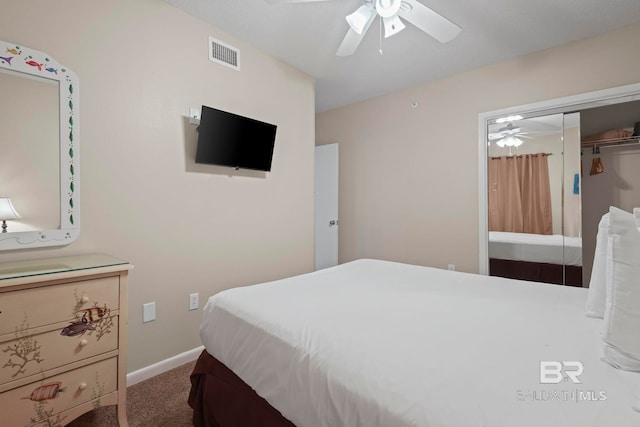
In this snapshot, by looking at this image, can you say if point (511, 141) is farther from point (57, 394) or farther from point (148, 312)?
point (57, 394)

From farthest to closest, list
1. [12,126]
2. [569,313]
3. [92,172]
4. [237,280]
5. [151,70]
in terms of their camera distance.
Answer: [237,280] < [151,70] < [92,172] < [12,126] < [569,313]

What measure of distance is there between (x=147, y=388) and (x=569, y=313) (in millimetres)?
2371

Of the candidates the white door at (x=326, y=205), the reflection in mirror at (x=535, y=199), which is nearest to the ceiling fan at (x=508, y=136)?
the reflection in mirror at (x=535, y=199)

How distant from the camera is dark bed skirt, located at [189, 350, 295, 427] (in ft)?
3.92

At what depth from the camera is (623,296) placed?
0.93 metres

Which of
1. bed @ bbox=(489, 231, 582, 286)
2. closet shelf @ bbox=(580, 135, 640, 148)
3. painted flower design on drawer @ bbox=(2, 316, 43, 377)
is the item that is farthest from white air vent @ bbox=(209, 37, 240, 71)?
closet shelf @ bbox=(580, 135, 640, 148)

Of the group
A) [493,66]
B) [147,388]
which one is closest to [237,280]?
[147,388]

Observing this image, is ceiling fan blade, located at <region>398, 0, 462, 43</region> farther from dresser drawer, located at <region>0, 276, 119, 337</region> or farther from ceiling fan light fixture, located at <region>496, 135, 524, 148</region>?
dresser drawer, located at <region>0, 276, 119, 337</region>

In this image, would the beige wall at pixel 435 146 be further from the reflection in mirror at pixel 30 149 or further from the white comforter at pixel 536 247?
the reflection in mirror at pixel 30 149

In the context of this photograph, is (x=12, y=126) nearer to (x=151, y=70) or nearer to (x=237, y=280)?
A: (x=151, y=70)

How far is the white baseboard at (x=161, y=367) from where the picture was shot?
2036 millimetres

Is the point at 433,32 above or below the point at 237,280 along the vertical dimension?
above

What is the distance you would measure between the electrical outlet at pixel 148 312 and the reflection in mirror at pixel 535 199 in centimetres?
305

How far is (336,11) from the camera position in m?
2.21
